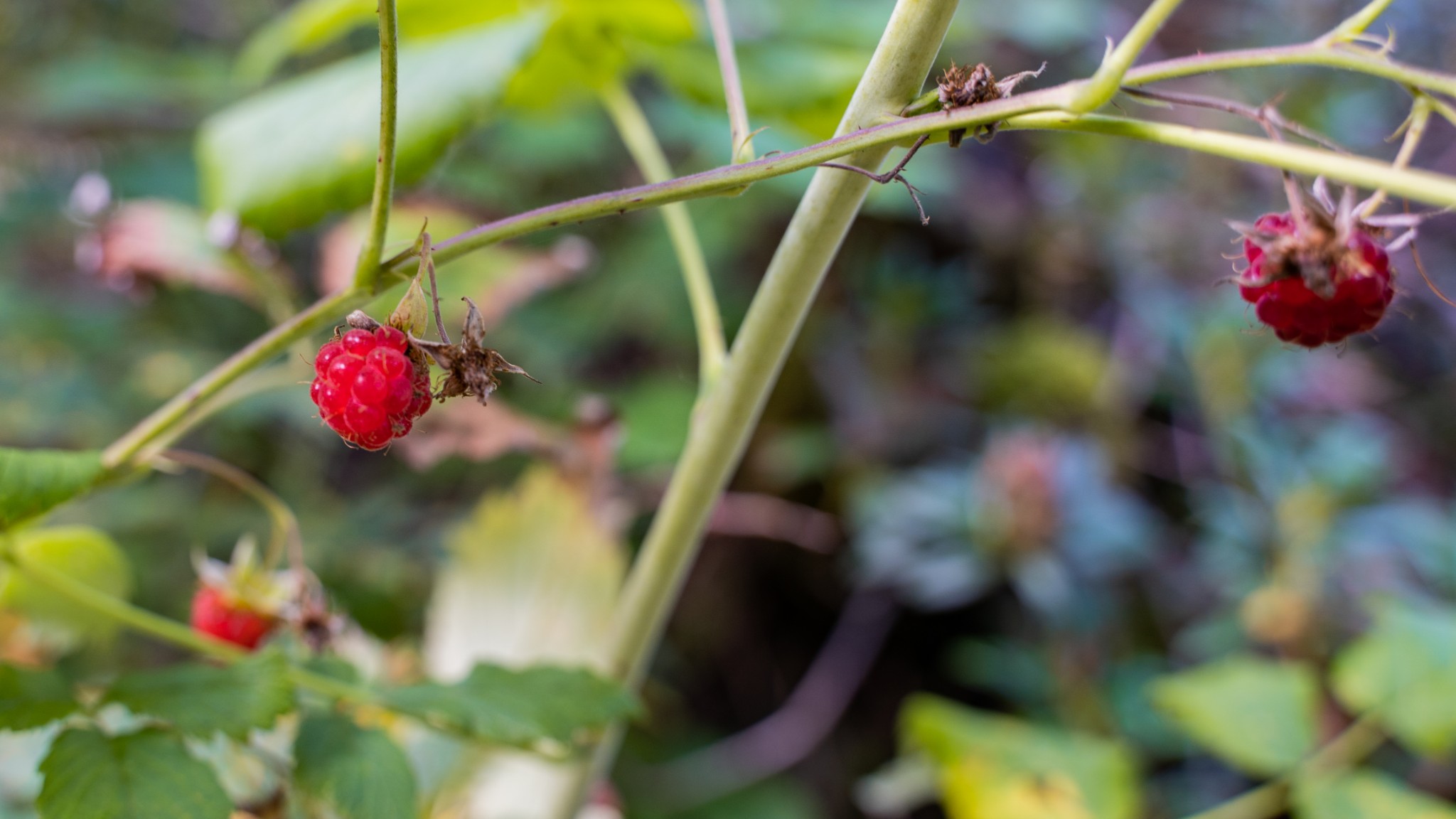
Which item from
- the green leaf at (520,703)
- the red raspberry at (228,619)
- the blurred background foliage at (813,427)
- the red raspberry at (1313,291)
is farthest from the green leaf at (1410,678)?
the red raspberry at (228,619)

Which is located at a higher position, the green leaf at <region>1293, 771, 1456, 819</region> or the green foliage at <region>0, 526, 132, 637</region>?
the green leaf at <region>1293, 771, 1456, 819</region>

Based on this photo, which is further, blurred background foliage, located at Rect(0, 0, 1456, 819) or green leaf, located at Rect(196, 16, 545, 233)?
blurred background foliage, located at Rect(0, 0, 1456, 819)

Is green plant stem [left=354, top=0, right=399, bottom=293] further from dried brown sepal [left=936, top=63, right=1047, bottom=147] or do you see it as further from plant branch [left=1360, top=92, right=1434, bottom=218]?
plant branch [left=1360, top=92, right=1434, bottom=218]

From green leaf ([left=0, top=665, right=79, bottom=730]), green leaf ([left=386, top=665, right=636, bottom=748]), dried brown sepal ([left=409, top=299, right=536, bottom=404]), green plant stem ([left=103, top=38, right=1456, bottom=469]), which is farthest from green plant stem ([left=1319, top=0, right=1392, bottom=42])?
green leaf ([left=0, top=665, right=79, bottom=730])

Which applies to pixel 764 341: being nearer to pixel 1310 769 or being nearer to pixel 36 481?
pixel 36 481

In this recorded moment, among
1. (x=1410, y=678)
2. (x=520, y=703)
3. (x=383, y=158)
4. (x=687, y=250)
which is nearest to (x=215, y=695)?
(x=520, y=703)

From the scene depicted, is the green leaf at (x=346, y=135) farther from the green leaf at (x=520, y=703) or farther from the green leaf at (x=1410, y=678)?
the green leaf at (x=1410, y=678)
